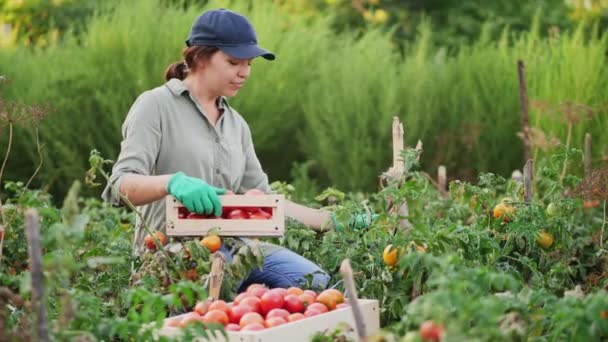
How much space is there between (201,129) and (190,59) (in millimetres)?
273

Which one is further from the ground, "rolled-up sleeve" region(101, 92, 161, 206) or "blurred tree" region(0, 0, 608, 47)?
"rolled-up sleeve" region(101, 92, 161, 206)

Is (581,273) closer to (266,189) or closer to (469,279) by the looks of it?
(266,189)

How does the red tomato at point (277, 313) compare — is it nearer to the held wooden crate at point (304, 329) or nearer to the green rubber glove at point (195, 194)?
the held wooden crate at point (304, 329)

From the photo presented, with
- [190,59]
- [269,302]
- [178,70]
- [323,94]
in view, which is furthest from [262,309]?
[323,94]

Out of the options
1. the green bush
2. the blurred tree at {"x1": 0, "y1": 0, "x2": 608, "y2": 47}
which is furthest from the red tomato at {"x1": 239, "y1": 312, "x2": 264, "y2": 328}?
the blurred tree at {"x1": 0, "y1": 0, "x2": 608, "y2": 47}

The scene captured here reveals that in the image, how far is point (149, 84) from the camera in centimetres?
711

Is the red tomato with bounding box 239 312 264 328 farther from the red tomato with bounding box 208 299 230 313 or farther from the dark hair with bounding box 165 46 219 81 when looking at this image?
the dark hair with bounding box 165 46 219 81

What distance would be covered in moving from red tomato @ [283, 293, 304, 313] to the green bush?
3.67 meters

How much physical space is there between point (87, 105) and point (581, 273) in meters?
3.77

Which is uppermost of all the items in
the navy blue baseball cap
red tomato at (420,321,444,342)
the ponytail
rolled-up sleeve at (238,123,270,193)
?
the navy blue baseball cap

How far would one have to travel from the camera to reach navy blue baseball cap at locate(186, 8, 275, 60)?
4.14 meters

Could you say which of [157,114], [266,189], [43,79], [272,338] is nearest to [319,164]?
[43,79]

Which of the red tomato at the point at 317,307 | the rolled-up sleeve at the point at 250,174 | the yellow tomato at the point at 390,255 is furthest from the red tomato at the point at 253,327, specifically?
the rolled-up sleeve at the point at 250,174

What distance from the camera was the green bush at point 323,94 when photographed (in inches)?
275
